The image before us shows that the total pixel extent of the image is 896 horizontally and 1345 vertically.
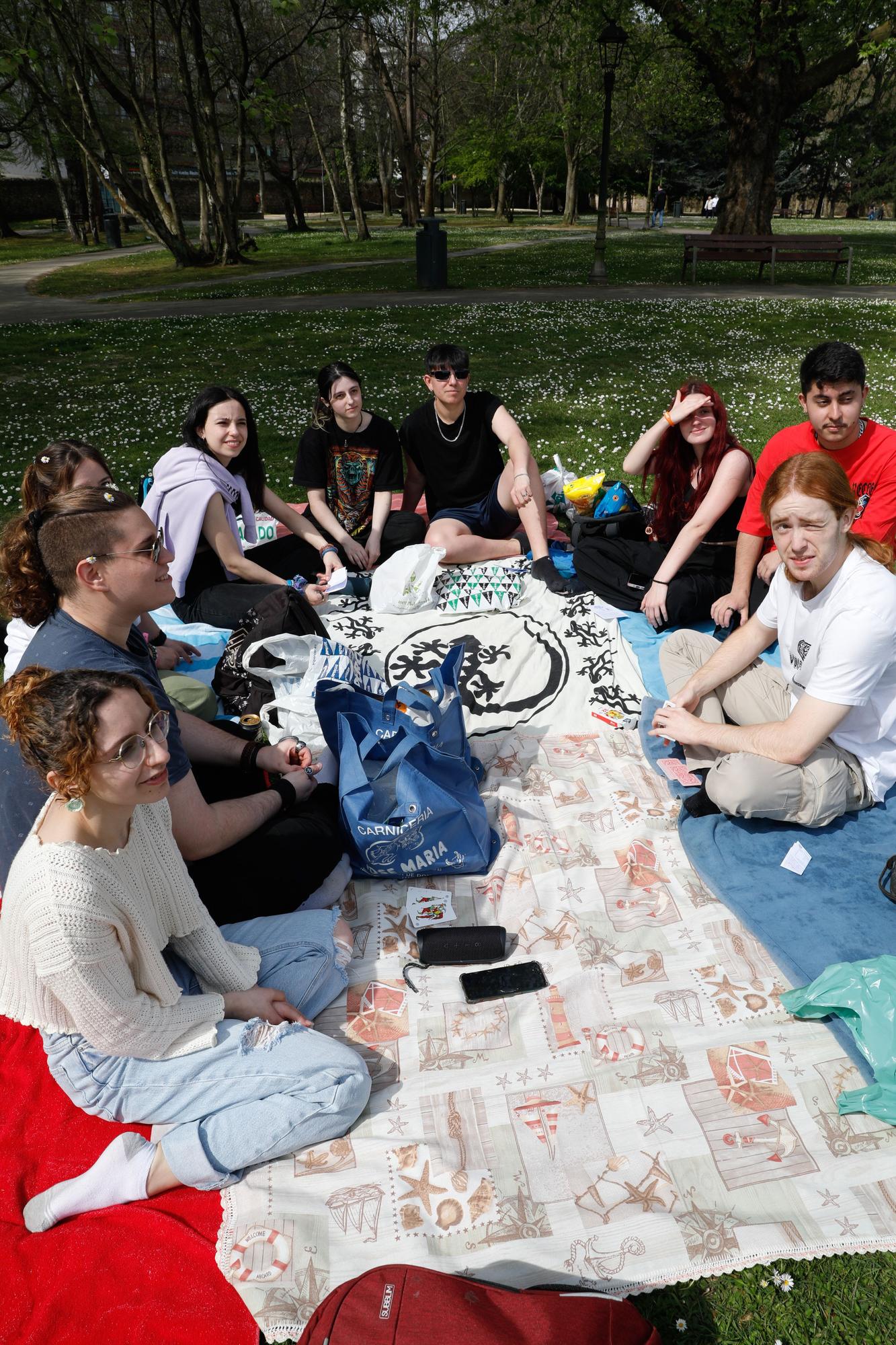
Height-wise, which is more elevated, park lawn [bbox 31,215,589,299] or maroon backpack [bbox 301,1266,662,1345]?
park lawn [bbox 31,215,589,299]

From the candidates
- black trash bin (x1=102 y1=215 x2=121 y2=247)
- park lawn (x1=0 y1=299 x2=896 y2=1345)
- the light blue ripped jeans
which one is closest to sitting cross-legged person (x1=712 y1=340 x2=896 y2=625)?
the light blue ripped jeans

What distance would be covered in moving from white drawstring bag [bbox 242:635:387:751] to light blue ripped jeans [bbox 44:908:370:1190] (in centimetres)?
167

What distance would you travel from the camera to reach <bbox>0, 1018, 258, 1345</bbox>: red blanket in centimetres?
213

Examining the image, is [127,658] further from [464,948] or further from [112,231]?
[112,231]

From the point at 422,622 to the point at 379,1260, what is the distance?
3707 mm

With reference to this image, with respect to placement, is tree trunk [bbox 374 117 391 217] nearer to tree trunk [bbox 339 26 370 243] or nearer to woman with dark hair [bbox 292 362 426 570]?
tree trunk [bbox 339 26 370 243]

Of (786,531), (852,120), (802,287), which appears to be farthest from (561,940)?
(852,120)

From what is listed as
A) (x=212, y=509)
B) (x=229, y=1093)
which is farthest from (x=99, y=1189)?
(x=212, y=509)

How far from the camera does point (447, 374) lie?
5727 mm

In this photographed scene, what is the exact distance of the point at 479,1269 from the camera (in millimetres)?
2232

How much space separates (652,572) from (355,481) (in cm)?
223

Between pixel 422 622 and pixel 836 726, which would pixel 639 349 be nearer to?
pixel 422 622

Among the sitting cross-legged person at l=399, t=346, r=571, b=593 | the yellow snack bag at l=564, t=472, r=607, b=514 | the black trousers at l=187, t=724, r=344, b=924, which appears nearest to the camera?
the black trousers at l=187, t=724, r=344, b=924

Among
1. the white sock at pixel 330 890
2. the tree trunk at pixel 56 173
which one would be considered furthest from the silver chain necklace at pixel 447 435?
the tree trunk at pixel 56 173
